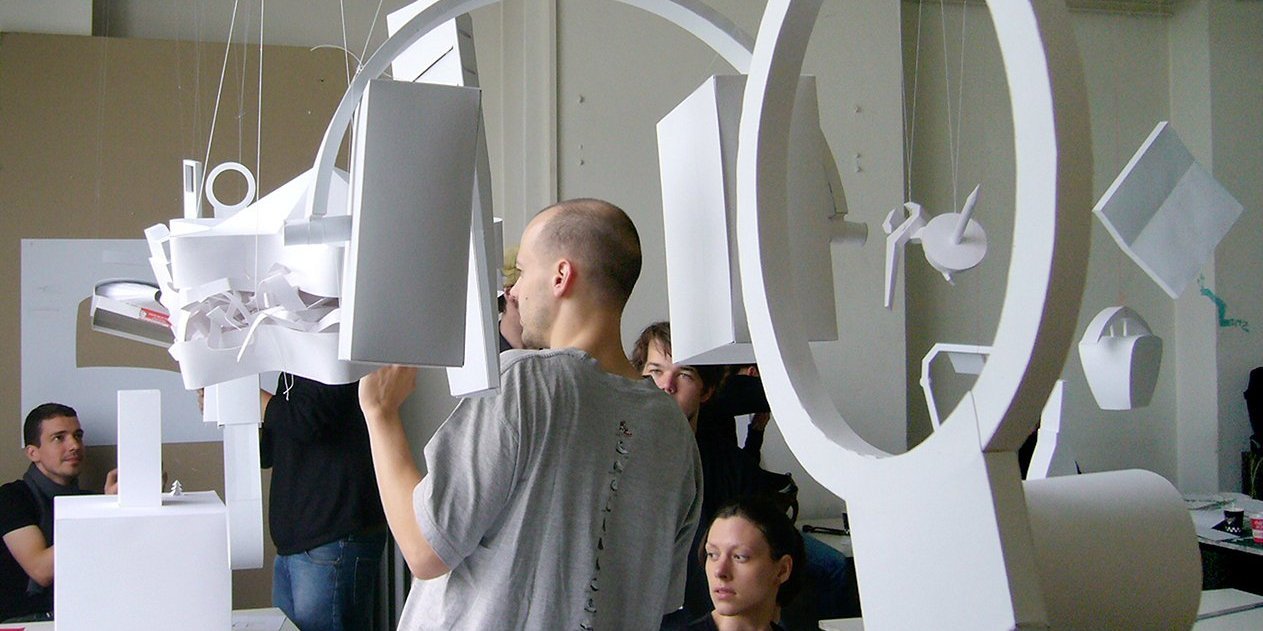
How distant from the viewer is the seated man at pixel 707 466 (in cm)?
257

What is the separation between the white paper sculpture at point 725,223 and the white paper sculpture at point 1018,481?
34 centimetres

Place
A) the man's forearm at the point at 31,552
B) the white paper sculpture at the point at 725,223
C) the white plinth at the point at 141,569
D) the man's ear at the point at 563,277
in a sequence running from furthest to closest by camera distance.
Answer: the man's forearm at the point at 31,552 < the white plinth at the point at 141,569 < the man's ear at the point at 563,277 < the white paper sculpture at the point at 725,223

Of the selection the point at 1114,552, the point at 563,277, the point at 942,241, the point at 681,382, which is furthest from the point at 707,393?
the point at 1114,552

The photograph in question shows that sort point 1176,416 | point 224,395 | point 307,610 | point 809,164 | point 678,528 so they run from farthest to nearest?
point 1176,416
point 307,610
point 224,395
point 678,528
point 809,164

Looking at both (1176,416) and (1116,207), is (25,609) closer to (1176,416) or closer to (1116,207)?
(1116,207)

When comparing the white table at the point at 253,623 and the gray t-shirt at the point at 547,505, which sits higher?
the gray t-shirt at the point at 547,505

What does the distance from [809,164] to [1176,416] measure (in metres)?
4.54

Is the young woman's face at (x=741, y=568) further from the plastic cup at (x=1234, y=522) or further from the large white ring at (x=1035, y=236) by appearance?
→ the plastic cup at (x=1234, y=522)

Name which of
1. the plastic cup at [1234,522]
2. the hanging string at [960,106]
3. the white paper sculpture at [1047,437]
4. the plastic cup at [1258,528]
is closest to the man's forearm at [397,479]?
the white paper sculpture at [1047,437]

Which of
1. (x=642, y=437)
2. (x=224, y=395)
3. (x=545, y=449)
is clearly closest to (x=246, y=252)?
(x=545, y=449)

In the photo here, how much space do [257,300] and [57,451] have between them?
2.77 meters

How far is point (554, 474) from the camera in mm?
1288

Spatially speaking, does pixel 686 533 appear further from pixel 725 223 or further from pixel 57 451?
pixel 57 451

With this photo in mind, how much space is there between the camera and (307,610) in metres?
2.90
